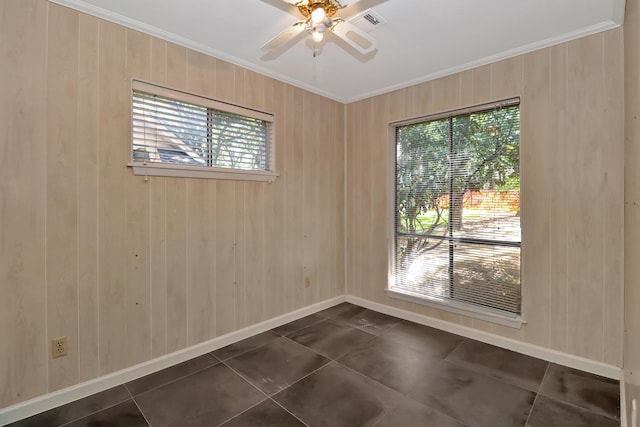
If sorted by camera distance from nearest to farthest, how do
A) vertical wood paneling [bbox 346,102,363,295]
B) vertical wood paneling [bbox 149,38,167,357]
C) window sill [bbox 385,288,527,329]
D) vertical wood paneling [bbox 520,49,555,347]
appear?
1. vertical wood paneling [bbox 149,38,167,357]
2. vertical wood paneling [bbox 520,49,555,347]
3. window sill [bbox 385,288,527,329]
4. vertical wood paneling [bbox 346,102,363,295]

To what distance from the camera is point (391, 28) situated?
7.32 ft

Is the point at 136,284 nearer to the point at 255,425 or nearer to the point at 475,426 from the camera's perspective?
the point at 255,425

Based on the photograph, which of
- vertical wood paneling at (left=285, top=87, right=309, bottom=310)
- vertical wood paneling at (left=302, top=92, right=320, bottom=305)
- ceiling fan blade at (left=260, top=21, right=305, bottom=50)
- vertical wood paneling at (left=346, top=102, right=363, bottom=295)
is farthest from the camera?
vertical wood paneling at (left=346, top=102, right=363, bottom=295)

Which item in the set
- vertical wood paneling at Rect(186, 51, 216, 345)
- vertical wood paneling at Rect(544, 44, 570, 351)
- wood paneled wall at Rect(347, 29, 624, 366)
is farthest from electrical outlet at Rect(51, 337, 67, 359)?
vertical wood paneling at Rect(544, 44, 570, 351)

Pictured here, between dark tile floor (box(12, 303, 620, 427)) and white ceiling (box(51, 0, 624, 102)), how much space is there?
2.30 meters

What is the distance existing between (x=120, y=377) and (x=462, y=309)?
2836 mm

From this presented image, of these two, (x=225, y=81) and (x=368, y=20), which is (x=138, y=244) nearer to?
(x=225, y=81)

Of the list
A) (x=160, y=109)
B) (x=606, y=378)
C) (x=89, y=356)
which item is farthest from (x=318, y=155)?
(x=606, y=378)

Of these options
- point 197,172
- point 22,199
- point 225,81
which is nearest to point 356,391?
point 197,172

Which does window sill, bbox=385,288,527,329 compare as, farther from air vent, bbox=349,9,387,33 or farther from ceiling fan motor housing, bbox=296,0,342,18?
ceiling fan motor housing, bbox=296,0,342,18

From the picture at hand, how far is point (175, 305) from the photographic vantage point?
240 centimetres

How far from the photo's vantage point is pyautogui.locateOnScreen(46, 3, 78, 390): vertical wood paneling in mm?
1880

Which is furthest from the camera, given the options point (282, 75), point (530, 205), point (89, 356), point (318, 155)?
point (318, 155)

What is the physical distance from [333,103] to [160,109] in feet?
6.56
